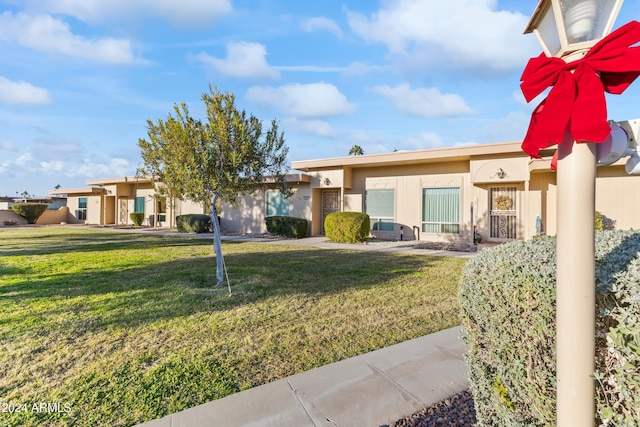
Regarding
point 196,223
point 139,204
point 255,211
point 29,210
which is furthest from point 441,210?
point 29,210

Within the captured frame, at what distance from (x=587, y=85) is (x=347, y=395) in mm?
2627

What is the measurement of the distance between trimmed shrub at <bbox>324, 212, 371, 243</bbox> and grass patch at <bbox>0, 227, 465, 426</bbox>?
5435 millimetres

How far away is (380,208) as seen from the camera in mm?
15984

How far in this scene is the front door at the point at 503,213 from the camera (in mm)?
12828

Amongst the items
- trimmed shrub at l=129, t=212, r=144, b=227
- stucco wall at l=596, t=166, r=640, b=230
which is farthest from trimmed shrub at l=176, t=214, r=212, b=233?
stucco wall at l=596, t=166, r=640, b=230

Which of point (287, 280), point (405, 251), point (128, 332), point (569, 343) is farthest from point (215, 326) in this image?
point (405, 251)

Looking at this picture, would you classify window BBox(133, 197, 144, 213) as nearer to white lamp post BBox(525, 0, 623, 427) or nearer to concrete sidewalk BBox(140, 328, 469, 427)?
concrete sidewalk BBox(140, 328, 469, 427)

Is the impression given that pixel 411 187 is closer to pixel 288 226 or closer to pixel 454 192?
pixel 454 192

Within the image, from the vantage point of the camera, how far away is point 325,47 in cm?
1215

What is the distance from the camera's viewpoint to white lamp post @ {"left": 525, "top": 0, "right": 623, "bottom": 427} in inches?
48.1

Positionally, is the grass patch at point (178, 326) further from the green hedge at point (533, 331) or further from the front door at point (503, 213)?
the front door at point (503, 213)

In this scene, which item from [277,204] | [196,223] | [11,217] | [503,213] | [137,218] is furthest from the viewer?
[11,217]

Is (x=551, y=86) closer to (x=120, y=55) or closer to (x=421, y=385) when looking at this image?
(x=421, y=385)

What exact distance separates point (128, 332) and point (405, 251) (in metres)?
9.50
